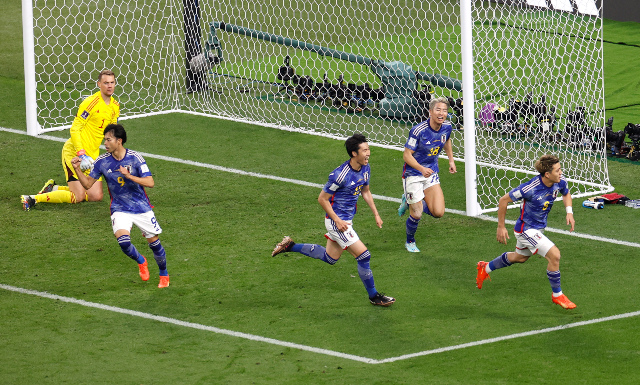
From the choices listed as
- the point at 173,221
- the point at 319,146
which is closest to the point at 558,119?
the point at 319,146

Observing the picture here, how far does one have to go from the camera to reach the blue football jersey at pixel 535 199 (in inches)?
338

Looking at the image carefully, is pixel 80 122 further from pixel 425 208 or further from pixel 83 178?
pixel 425 208

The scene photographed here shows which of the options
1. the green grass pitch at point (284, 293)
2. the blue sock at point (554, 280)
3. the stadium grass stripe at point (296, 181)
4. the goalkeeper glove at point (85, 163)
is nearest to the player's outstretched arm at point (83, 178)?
the goalkeeper glove at point (85, 163)

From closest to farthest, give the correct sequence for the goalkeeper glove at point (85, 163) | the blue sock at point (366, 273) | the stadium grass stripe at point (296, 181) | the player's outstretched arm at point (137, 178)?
the blue sock at point (366, 273), the player's outstretched arm at point (137, 178), the goalkeeper glove at point (85, 163), the stadium grass stripe at point (296, 181)

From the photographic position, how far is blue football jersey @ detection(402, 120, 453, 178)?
33.7ft

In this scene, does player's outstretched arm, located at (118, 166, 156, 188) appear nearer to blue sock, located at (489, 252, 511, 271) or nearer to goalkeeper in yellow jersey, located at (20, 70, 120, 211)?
goalkeeper in yellow jersey, located at (20, 70, 120, 211)

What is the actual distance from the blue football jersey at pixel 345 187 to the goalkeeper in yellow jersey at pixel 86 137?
3602 mm

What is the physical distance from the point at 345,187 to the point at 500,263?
1.80m

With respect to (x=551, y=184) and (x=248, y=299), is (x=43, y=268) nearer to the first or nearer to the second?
(x=248, y=299)

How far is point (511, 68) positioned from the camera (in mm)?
12766

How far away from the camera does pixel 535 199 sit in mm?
8586

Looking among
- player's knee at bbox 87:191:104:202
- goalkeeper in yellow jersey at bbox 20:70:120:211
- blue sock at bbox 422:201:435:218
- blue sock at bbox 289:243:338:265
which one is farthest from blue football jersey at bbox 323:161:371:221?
player's knee at bbox 87:191:104:202

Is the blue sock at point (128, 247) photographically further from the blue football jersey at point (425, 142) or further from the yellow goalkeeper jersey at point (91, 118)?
the blue football jersey at point (425, 142)

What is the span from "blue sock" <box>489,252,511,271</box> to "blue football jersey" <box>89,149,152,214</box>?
11.8 feet
